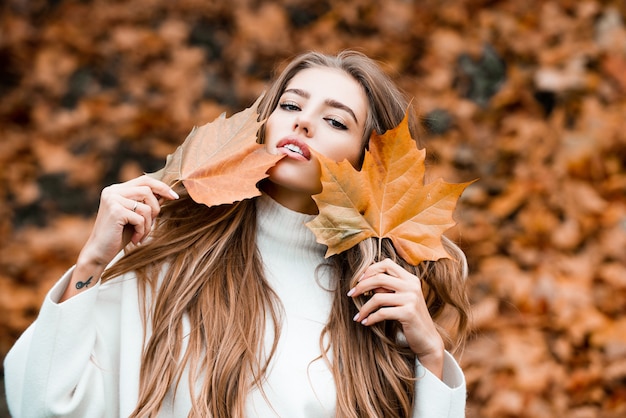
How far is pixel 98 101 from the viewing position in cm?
374

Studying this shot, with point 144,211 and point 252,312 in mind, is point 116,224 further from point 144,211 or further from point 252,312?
point 252,312

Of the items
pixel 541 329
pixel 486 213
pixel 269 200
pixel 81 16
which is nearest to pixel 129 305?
pixel 269 200

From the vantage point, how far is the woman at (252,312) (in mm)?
1598

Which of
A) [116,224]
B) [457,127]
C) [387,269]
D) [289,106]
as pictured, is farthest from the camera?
[457,127]

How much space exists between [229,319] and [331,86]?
68 centimetres

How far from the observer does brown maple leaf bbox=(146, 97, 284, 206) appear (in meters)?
1.71

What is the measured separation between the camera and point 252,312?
1787mm

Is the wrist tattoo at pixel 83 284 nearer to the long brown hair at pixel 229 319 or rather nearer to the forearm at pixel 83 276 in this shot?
the forearm at pixel 83 276

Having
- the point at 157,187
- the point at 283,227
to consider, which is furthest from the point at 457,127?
the point at 157,187

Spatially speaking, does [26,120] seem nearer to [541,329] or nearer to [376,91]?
[376,91]

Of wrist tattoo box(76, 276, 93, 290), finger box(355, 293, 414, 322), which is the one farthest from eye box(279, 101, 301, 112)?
wrist tattoo box(76, 276, 93, 290)

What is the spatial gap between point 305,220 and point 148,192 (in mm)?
476

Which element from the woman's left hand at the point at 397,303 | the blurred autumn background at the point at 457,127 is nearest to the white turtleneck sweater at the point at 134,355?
the woman's left hand at the point at 397,303

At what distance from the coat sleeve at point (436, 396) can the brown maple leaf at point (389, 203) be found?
30 cm
